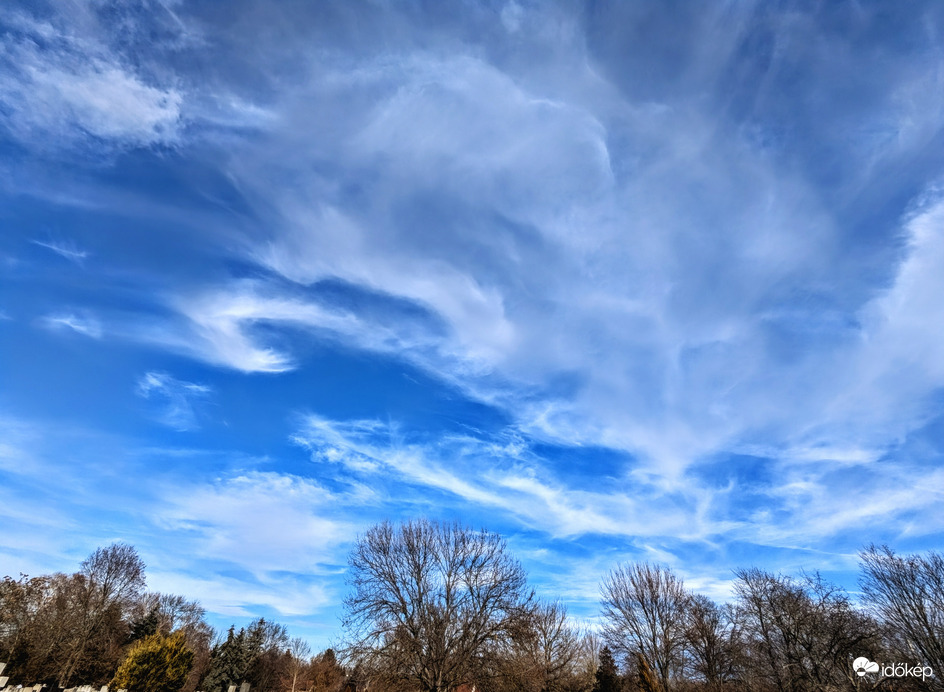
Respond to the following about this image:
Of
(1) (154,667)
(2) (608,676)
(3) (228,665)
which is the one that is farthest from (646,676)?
(3) (228,665)

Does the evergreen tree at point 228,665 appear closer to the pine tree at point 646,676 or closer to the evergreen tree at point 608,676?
the evergreen tree at point 608,676

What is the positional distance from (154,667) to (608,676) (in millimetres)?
36902

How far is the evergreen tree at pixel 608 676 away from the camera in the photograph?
136 ft

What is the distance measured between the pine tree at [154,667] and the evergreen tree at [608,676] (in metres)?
35.3

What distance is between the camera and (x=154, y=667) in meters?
38.4

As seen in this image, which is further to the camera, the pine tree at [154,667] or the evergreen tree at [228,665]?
the evergreen tree at [228,665]

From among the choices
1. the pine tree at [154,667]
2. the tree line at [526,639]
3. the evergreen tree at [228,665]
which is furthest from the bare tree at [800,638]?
the evergreen tree at [228,665]

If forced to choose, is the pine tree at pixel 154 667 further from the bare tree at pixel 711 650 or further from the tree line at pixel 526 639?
the bare tree at pixel 711 650

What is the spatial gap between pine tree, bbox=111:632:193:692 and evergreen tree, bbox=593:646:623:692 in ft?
116

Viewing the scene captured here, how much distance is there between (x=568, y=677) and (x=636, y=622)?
12704 millimetres

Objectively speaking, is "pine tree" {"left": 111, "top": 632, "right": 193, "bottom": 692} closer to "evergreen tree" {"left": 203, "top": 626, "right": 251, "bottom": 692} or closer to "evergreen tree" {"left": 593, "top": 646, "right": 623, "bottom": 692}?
"evergreen tree" {"left": 203, "top": 626, "right": 251, "bottom": 692}

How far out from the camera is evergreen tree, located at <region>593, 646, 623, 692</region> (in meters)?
41.3

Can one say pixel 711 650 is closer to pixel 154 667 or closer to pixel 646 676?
pixel 646 676

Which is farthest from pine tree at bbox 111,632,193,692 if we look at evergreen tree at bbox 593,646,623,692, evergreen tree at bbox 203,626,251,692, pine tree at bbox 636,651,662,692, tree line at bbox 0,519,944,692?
pine tree at bbox 636,651,662,692
